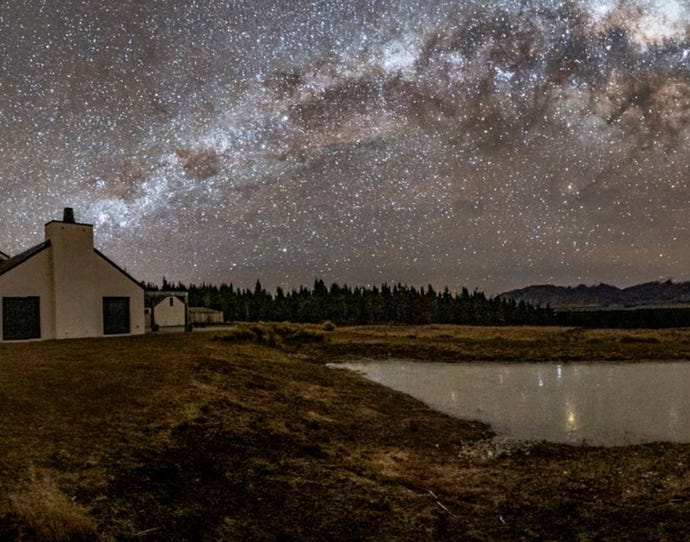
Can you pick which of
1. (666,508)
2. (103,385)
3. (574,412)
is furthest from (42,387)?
(574,412)

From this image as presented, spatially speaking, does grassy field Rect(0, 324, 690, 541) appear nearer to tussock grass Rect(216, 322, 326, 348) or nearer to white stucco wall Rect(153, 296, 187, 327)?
tussock grass Rect(216, 322, 326, 348)

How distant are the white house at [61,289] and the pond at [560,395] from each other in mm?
15084

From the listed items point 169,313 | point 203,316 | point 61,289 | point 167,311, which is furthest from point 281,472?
point 203,316

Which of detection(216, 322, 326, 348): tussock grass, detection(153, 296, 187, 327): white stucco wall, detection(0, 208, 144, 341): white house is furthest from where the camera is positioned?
detection(153, 296, 187, 327): white stucco wall

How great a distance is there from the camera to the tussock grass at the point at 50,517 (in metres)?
5.93

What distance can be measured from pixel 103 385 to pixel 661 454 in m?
13.4

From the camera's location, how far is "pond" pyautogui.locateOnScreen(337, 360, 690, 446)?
44.1ft

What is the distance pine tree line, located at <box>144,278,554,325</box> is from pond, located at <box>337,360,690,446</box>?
232ft

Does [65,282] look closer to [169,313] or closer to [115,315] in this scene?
[115,315]

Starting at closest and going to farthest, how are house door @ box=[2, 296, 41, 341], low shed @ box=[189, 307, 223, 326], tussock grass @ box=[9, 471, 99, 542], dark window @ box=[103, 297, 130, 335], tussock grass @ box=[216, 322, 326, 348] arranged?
tussock grass @ box=[9, 471, 99, 542] < house door @ box=[2, 296, 41, 341] < dark window @ box=[103, 297, 130, 335] < tussock grass @ box=[216, 322, 326, 348] < low shed @ box=[189, 307, 223, 326]

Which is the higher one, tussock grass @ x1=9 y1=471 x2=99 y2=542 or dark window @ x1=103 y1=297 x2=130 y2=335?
dark window @ x1=103 y1=297 x2=130 y2=335

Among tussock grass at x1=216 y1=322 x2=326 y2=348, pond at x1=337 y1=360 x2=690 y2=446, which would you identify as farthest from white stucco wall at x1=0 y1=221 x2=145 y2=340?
pond at x1=337 y1=360 x2=690 y2=446

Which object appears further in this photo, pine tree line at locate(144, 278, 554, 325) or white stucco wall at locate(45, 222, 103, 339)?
pine tree line at locate(144, 278, 554, 325)

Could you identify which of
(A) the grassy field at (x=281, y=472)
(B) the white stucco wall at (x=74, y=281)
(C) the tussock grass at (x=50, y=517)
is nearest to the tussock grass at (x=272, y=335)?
(B) the white stucco wall at (x=74, y=281)
